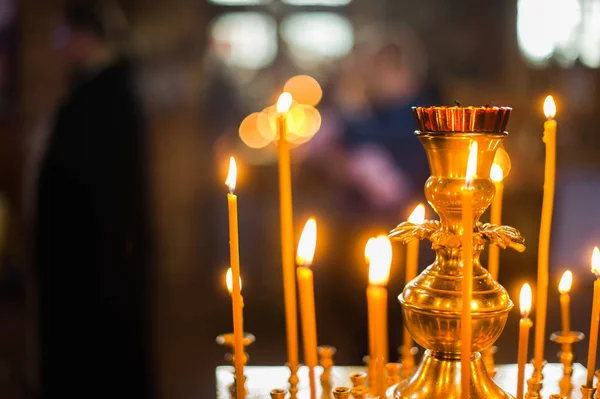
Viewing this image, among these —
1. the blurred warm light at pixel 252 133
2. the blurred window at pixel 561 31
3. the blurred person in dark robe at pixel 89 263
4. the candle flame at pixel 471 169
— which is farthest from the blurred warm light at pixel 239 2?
the candle flame at pixel 471 169

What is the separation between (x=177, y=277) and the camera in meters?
4.21

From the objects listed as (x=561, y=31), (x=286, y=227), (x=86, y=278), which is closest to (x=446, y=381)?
(x=286, y=227)

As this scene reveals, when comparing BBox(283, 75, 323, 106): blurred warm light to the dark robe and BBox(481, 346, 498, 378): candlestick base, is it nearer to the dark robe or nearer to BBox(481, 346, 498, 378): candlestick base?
the dark robe

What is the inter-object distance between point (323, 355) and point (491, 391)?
9.1 inches

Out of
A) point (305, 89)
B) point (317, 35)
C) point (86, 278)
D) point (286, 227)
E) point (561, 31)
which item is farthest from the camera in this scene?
point (317, 35)

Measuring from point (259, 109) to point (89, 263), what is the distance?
2711mm

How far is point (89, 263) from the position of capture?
1.97 m

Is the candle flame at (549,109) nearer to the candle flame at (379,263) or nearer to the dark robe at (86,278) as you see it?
the candle flame at (379,263)

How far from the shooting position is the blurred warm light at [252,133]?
4266 millimetres

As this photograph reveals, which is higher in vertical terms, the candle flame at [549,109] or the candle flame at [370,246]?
the candle flame at [549,109]

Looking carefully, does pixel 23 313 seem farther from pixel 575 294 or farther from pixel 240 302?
pixel 240 302

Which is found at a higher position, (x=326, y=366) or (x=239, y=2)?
(x=239, y=2)

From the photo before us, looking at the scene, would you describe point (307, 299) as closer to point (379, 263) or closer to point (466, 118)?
point (379, 263)

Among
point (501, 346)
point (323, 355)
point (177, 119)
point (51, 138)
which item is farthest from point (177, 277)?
point (323, 355)
